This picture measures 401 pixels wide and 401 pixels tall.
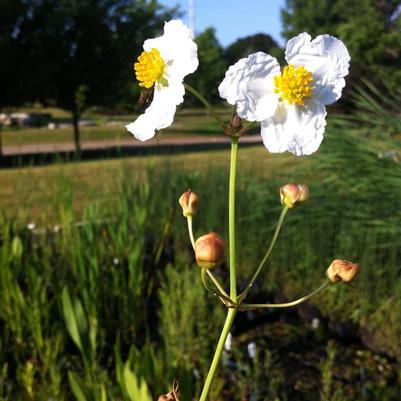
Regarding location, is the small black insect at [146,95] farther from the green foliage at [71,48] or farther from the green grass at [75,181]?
the green foliage at [71,48]

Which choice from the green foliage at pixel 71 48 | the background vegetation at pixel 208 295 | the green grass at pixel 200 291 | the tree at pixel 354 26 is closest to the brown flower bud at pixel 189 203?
the background vegetation at pixel 208 295

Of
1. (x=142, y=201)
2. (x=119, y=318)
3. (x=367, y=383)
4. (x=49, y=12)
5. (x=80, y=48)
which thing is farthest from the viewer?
(x=80, y=48)

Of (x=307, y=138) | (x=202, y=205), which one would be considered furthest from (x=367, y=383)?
(x=202, y=205)

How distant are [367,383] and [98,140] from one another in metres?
19.8

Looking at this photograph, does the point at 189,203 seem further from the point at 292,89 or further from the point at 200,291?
the point at 200,291

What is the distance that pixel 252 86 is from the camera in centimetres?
72

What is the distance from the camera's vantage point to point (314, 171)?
3432mm

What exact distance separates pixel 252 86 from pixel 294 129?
0.25ft

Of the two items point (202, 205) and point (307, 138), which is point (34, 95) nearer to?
point (202, 205)

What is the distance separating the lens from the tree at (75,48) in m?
13.7

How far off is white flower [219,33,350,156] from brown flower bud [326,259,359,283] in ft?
0.47

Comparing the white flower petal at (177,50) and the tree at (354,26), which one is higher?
the tree at (354,26)

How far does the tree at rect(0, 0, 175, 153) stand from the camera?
539 inches

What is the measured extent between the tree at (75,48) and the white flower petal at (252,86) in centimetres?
1313
